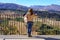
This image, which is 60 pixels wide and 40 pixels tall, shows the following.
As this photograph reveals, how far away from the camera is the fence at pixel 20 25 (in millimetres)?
7029

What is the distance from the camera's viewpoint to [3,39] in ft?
21.0

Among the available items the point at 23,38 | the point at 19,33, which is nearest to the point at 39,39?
the point at 23,38

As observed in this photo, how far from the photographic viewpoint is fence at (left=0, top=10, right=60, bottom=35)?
7.03 metres

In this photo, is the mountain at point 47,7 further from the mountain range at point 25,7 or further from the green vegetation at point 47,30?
the green vegetation at point 47,30

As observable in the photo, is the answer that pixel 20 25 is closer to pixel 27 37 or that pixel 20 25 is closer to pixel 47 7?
pixel 27 37

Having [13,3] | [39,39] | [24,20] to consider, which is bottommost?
[39,39]

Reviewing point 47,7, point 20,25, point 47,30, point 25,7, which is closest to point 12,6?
point 25,7

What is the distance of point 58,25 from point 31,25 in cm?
94

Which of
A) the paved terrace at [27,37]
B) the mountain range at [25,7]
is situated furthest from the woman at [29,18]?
the mountain range at [25,7]

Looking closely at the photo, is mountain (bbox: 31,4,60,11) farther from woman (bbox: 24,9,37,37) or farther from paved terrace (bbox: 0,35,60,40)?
paved terrace (bbox: 0,35,60,40)

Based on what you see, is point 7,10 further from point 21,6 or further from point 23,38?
point 23,38

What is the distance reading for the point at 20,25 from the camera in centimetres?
712

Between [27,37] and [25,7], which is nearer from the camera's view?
[27,37]

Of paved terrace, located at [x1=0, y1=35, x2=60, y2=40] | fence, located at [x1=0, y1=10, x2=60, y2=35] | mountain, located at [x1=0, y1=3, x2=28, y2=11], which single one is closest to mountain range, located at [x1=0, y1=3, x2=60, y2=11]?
mountain, located at [x1=0, y1=3, x2=28, y2=11]
